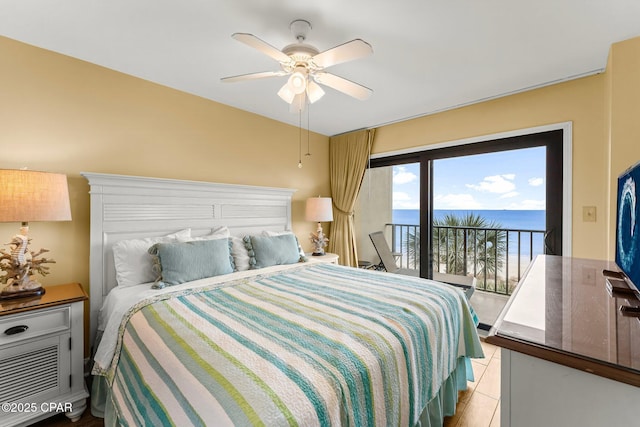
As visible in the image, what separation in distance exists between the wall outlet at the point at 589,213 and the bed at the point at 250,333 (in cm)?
155

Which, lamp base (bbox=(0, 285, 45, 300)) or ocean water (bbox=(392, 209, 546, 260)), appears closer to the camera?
lamp base (bbox=(0, 285, 45, 300))

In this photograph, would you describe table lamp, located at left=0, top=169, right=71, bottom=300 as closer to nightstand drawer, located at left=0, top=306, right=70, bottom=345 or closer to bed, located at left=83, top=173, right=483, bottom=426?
nightstand drawer, located at left=0, top=306, right=70, bottom=345

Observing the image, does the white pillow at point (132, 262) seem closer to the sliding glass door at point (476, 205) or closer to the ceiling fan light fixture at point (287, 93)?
the ceiling fan light fixture at point (287, 93)

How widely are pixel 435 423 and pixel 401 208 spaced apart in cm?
273

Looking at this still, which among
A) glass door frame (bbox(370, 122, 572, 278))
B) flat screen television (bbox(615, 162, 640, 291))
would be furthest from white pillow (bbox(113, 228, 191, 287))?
glass door frame (bbox(370, 122, 572, 278))

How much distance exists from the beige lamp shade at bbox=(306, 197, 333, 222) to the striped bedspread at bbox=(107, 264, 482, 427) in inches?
69.9

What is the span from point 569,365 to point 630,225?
884 mm

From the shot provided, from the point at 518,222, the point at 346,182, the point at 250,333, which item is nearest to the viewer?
the point at 250,333

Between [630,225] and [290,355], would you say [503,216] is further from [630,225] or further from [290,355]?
[290,355]

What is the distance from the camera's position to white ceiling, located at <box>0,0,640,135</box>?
5.50 ft

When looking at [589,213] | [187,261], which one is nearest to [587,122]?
[589,213]

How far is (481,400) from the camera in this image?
6.57 ft

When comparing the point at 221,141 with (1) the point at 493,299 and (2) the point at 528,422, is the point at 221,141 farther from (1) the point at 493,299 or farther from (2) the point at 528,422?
(1) the point at 493,299

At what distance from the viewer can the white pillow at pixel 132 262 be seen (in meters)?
2.14
